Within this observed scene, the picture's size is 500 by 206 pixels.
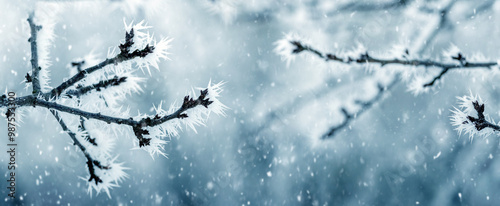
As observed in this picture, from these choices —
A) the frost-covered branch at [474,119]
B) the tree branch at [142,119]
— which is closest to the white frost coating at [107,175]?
the tree branch at [142,119]

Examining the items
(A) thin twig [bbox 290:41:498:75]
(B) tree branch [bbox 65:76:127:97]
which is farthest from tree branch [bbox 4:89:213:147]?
(A) thin twig [bbox 290:41:498:75]

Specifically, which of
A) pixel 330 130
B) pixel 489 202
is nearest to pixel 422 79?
pixel 330 130

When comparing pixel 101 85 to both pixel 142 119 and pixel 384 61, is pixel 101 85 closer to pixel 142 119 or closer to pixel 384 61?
pixel 142 119

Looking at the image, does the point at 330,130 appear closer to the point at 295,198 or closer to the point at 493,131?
the point at 493,131

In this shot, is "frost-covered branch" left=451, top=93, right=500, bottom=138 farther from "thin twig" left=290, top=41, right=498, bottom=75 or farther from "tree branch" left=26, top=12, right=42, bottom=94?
"tree branch" left=26, top=12, right=42, bottom=94

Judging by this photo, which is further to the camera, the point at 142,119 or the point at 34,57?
the point at 34,57

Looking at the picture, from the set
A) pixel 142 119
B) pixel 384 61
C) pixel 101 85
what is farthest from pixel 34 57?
pixel 384 61

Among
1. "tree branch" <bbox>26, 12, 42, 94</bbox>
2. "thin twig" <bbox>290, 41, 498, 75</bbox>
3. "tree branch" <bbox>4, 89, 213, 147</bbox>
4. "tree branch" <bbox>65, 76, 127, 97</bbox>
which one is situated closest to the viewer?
"tree branch" <bbox>4, 89, 213, 147</bbox>

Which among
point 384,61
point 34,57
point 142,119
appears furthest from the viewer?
point 384,61

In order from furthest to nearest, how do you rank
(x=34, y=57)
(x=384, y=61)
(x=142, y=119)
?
(x=384, y=61) → (x=34, y=57) → (x=142, y=119)
